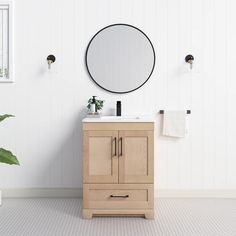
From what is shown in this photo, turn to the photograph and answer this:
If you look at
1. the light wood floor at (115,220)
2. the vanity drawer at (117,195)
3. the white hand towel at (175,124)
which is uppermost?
the white hand towel at (175,124)

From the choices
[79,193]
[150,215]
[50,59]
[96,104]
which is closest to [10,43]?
[50,59]

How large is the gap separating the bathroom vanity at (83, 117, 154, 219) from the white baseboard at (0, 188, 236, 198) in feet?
2.33

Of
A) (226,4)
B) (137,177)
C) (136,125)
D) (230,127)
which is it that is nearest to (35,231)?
(137,177)

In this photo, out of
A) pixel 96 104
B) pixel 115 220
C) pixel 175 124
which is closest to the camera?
pixel 115 220

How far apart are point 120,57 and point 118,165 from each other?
1.24 meters

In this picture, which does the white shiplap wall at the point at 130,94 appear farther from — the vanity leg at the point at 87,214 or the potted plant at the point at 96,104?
the vanity leg at the point at 87,214

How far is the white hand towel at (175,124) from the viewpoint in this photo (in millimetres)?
4297

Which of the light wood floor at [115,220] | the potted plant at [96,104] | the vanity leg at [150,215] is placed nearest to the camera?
the light wood floor at [115,220]

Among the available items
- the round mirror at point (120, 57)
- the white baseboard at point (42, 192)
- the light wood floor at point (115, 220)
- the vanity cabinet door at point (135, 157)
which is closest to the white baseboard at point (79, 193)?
the white baseboard at point (42, 192)

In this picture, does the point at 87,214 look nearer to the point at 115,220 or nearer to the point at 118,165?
the point at 115,220

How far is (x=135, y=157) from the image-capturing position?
3.71 m

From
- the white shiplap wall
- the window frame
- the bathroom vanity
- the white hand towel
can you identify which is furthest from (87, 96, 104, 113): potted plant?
the window frame

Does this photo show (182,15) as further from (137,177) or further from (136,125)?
(137,177)

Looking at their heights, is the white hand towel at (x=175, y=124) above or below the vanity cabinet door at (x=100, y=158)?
above
